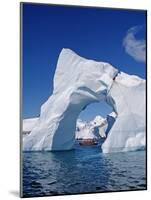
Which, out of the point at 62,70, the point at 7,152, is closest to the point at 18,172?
the point at 7,152

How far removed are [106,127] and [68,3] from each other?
1.29 m

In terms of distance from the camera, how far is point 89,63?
635 cm

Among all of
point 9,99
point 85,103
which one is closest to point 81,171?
point 85,103

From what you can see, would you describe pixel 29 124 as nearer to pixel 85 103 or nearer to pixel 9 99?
pixel 9 99

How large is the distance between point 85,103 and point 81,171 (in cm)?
67

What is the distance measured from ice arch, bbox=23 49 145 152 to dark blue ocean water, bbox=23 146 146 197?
0.09 m

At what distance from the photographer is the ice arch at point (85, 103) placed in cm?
622

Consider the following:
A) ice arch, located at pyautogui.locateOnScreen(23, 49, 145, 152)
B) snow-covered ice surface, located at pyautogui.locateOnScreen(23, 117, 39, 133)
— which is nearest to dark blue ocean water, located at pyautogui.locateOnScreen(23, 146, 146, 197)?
ice arch, located at pyautogui.locateOnScreen(23, 49, 145, 152)

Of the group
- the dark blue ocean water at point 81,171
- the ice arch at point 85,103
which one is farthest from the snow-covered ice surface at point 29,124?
the dark blue ocean water at point 81,171

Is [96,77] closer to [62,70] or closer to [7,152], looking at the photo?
[62,70]

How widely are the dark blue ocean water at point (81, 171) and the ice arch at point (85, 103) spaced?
0.09 metres

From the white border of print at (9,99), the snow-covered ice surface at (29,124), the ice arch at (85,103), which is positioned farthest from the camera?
the ice arch at (85,103)

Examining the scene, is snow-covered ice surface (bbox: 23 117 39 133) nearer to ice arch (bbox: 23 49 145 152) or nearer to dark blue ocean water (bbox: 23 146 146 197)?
ice arch (bbox: 23 49 145 152)

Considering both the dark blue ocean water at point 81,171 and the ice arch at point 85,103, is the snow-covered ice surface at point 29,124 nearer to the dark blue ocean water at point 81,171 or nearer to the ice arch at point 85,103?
the ice arch at point 85,103
